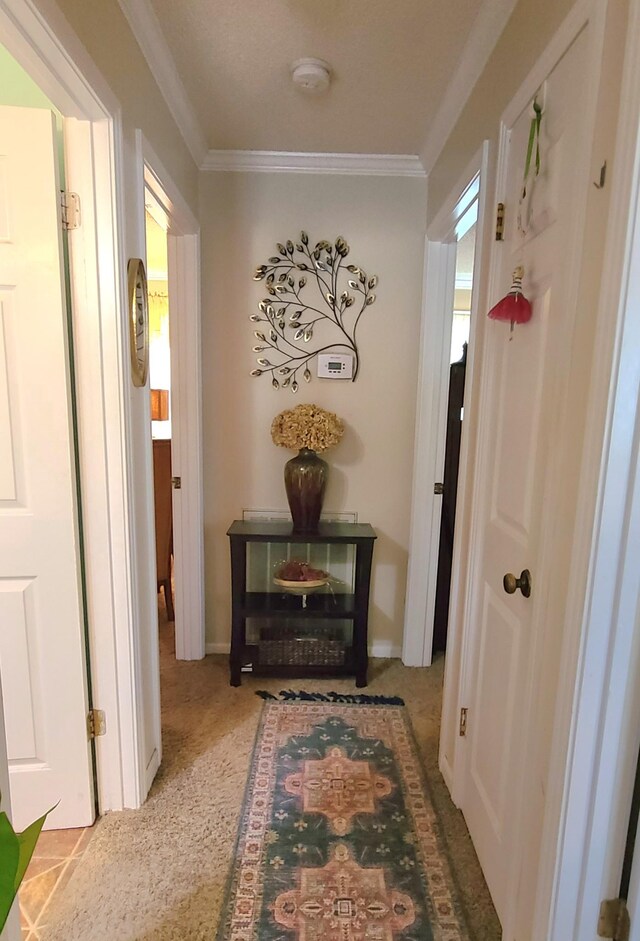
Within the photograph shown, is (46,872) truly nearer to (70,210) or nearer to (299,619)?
(299,619)

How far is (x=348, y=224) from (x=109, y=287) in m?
1.43

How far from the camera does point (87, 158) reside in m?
1.37

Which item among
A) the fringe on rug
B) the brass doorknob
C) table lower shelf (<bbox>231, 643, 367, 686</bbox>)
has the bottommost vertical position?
the fringe on rug

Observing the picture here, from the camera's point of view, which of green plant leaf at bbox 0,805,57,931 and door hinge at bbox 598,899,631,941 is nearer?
green plant leaf at bbox 0,805,57,931

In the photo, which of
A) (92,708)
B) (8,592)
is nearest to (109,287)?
(8,592)

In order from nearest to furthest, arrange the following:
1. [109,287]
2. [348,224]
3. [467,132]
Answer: [109,287] → [467,132] → [348,224]

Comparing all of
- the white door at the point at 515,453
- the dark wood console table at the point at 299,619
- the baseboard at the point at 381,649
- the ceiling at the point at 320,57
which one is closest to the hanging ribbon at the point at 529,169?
the white door at the point at 515,453

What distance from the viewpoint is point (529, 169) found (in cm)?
126

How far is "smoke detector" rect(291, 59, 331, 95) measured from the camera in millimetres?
1711

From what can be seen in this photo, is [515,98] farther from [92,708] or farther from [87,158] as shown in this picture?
[92,708]

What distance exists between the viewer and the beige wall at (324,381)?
247cm

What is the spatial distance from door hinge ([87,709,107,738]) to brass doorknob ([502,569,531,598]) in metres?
1.29

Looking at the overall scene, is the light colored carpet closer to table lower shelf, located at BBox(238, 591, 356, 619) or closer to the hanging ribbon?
table lower shelf, located at BBox(238, 591, 356, 619)

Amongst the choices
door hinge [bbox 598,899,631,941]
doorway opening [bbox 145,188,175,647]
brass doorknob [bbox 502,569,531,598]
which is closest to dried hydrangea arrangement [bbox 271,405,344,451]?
doorway opening [bbox 145,188,175,647]
